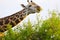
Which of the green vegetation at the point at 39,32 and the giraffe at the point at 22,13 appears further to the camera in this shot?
the giraffe at the point at 22,13

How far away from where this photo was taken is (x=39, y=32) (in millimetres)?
1494

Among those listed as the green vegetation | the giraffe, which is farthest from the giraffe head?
the green vegetation

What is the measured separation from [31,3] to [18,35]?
16.2 inches

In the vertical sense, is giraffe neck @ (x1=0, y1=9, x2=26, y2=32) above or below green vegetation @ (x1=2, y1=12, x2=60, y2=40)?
below

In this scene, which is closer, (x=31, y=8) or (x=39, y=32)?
(x=39, y=32)

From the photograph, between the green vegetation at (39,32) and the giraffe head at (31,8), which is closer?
the green vegetation at (39,32)

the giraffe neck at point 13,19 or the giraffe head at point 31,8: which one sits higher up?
the giraffe head at point 31,8

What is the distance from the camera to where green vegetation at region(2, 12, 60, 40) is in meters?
1.47

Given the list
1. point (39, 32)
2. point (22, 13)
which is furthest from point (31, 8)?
point (39, 32)

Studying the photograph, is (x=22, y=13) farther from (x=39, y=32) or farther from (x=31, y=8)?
(x=39, y=32)

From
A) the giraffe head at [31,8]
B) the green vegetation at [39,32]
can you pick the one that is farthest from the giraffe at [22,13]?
the green vegetation at [39,32]

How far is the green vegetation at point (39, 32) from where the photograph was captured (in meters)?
1.47

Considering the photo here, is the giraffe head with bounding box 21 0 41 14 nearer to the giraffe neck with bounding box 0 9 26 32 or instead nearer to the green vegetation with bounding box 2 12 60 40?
the giraffe neck with bounding box 0 9 26 32

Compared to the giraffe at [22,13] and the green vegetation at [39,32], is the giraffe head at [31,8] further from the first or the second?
the green vegetation at [39,32]
